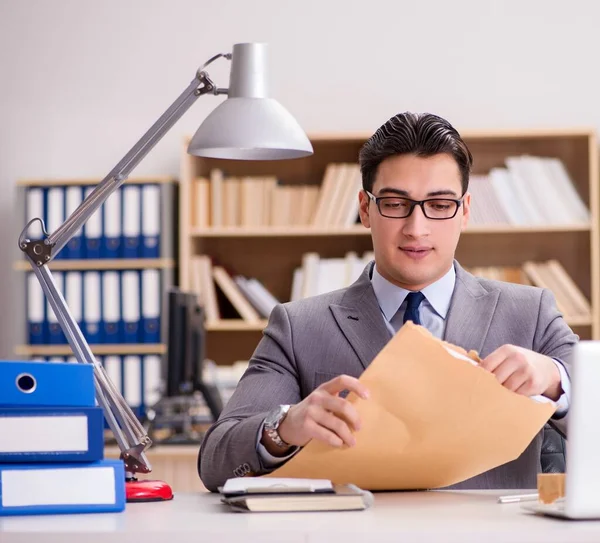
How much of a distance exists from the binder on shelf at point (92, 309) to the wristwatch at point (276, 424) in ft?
9.96

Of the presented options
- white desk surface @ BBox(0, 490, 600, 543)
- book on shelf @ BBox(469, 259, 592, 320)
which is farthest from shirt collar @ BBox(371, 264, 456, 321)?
book on shelf @ BBox(469, 259, 592, 320)

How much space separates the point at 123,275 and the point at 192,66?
1.13 m

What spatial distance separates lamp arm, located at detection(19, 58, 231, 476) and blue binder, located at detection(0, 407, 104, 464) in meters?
0.18

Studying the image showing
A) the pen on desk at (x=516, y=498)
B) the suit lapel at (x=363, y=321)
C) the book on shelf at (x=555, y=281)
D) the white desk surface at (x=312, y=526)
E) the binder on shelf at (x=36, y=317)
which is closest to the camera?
the white desk surface at (x=312, y=526)

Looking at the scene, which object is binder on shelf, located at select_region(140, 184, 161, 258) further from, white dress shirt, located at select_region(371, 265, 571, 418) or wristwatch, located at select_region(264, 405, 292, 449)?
wristwatch, located at select_region(264, 405, 292, 449)

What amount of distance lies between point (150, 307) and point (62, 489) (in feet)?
10.4

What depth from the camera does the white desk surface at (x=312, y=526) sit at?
108 centimetres

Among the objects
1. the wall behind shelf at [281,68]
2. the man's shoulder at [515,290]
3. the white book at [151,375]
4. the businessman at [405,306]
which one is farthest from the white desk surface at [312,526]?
the wall behind shelf at [281,68]

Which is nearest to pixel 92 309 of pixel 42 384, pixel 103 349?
pixel 103 349

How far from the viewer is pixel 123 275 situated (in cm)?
445

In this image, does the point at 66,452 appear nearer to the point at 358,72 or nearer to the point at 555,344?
A: the point at 555,344

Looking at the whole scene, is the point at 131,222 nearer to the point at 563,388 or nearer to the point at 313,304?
the point at 313,304

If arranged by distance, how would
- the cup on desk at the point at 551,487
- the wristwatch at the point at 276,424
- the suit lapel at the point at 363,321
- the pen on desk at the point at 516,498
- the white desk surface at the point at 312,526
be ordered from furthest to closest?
the suit lapel at the point at 363,321
the wristwatch at the point at 276,424
the pen on desk at the point at 516,498
the cup on desk at the point at 551,487
the white desk surface at the point at 312,526

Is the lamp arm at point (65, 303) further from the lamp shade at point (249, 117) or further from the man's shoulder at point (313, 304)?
the man's shoulder at point (313, 304)
